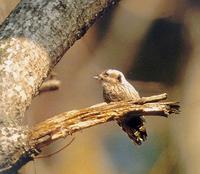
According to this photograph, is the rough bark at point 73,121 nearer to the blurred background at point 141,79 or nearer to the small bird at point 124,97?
the small bird at point 124,97

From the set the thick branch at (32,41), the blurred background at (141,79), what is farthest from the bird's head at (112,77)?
the blurred background at (141,79)

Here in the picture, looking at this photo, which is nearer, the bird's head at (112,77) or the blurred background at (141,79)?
the bird's head at (112,77)

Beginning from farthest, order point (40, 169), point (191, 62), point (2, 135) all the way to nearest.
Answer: point (191, 62) → point (40, 169) → point (2, 135)

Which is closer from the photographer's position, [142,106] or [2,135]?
[2,135]

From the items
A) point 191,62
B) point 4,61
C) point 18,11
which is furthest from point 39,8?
point 191,62

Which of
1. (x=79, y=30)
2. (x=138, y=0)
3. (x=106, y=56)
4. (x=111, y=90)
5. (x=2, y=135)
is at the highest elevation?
(x=138, y=0)

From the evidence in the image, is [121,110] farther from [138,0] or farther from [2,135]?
[138,0]

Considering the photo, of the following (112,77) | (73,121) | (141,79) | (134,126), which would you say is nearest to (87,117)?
(73,121)
